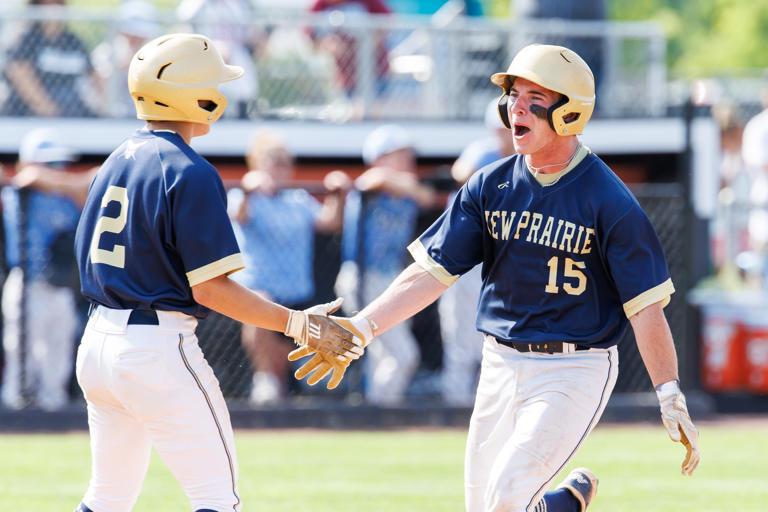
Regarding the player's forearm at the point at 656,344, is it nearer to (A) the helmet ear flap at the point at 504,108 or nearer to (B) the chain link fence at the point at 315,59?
(A) the helmet ear flap at the point at 504,108

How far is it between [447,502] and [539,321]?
7.69ft

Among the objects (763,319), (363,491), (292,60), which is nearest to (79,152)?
(292,60)

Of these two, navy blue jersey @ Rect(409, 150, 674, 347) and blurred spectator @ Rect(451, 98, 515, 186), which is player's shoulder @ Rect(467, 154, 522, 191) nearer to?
navy blue jersey @ Rect(409, 150, 674, 347)

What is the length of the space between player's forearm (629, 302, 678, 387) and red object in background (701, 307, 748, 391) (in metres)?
6.48

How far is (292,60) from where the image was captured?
10.5 metres

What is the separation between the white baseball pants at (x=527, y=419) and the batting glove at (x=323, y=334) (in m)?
0.56

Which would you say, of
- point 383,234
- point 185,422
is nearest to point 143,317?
point 185,422

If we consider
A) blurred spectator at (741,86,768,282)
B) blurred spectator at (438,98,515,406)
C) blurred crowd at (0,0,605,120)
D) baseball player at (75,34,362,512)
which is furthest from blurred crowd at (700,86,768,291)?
baseball player at (75,34,362,512)

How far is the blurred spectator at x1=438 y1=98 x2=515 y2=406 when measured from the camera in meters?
9.04

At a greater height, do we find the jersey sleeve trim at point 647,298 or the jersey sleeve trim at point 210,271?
the jersey sleeve trim at point 210,271

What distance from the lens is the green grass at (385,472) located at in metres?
6.39

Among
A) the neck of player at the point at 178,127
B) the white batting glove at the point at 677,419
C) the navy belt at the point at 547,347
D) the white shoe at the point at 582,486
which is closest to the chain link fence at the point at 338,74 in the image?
the white shoe at the point at 582,486

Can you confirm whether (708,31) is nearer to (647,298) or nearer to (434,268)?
(434,268)

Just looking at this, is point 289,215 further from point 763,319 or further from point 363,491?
point 763,319
